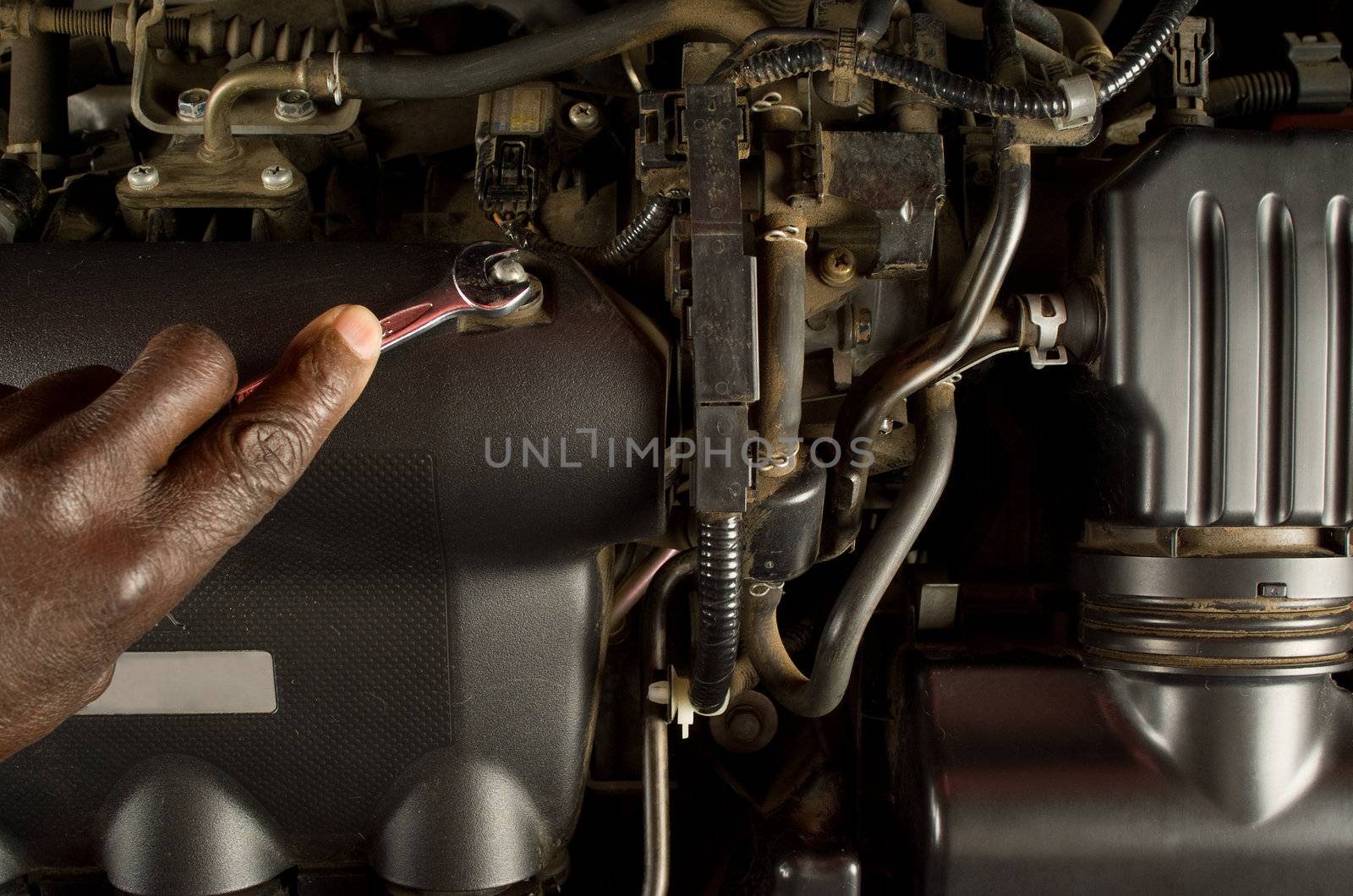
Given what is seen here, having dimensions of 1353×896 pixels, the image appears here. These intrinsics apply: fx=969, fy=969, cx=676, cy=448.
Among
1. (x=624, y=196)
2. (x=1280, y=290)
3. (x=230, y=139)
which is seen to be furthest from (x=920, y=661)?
(x=230, y=139)

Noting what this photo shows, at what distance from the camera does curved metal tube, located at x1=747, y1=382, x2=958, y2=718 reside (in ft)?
3.19

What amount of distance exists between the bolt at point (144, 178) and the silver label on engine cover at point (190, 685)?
494mm

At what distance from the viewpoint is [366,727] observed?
101cm

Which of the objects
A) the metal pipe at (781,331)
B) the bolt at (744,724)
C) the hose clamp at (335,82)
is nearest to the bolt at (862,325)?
the metal pipe at (781,331)

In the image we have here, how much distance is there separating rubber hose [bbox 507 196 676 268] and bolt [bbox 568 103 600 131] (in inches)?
5.4

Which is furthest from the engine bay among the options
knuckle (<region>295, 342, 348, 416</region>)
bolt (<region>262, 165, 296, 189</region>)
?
knuckle (<region>295, 342, 348, 416</region>)

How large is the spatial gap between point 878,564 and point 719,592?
0.20 meters

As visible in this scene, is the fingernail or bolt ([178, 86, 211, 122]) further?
bolt ([178, 86, 211, 122])

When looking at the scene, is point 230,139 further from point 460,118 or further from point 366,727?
point 366,727

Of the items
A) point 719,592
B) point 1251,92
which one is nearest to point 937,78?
point 719,592

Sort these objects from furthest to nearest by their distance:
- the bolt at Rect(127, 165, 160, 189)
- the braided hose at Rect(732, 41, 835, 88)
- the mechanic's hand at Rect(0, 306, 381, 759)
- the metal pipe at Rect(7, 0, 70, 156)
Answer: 1. the metal pipe at Rect(7, 0, 70, 156)
2. the bolt at Rect(127, 165, 160, 189)
3. the braided hose at Rect(732, 41, 835, 88)
4. the mechanic's hand at Rect(0, 306, 381, 759)

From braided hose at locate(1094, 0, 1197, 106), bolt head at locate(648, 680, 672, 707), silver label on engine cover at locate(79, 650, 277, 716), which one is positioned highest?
braided hose at locate(1094, 0, 1197, 106)

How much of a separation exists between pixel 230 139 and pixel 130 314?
0.86 ft

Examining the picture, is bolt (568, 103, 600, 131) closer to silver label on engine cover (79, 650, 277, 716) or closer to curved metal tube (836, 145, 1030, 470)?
curved metal tube (836, 145, 1030, 470)
